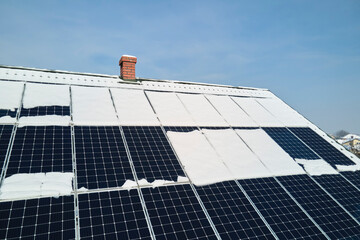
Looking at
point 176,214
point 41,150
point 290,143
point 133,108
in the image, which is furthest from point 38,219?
point 290,143

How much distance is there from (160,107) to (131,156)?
16.6ft

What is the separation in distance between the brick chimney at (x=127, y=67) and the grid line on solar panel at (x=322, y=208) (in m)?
12.5

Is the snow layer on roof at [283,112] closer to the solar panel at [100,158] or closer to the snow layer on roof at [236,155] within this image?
the snow layer on roof at [236,155]

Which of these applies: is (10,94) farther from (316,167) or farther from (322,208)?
(316,167)

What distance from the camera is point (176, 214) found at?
27.8ft

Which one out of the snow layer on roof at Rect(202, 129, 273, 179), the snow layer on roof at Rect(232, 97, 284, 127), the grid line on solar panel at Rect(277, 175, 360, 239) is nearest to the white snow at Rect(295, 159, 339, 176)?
the grid line on solar panel at Rect(277, 175, 360, 239)

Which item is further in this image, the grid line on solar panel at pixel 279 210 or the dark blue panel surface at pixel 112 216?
the grid line on solar panel at pixel 279 210

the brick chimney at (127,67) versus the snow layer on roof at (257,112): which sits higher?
the brick chimney at (127,67)

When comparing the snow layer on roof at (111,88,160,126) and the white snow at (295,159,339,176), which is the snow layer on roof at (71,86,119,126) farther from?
the white snow at (295,159,339,176)

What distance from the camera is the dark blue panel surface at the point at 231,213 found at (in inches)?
335

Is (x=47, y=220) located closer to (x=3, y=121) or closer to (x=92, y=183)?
(x=92, y=183)

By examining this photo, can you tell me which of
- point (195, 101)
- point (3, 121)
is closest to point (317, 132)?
point (195, 101)

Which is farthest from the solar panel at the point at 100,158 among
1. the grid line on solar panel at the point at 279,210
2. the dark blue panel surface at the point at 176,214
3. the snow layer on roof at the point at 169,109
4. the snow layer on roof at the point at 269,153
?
the snow layer on roof at the point at 269,153

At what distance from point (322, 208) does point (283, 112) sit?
32.5 feet
